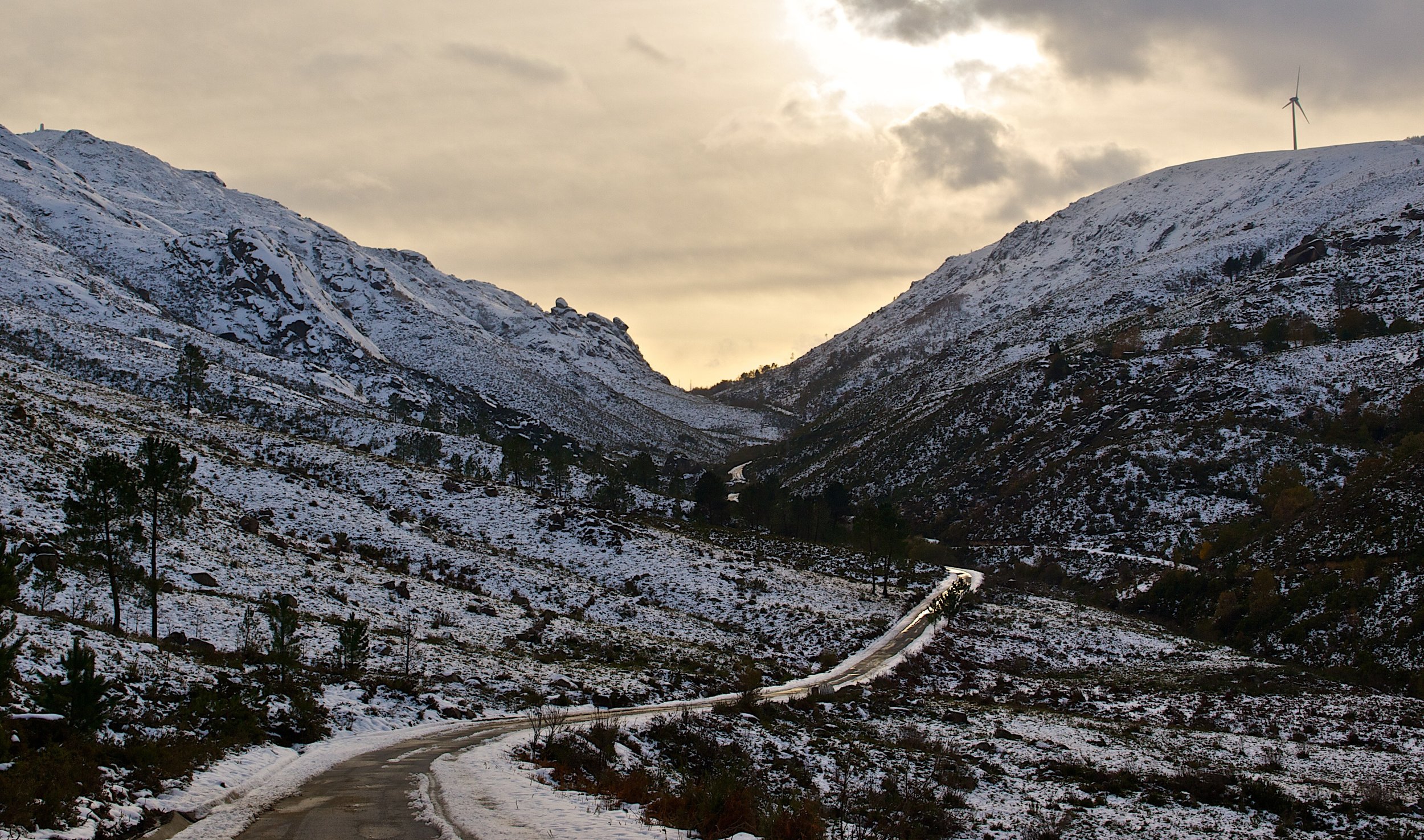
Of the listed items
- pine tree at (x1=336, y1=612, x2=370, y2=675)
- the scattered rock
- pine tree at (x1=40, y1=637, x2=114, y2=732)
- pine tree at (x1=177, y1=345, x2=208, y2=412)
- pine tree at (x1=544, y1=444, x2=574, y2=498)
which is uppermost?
the scattered rock

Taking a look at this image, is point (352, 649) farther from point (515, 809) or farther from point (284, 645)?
point (515, 809)

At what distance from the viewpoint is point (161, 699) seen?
1922 cm

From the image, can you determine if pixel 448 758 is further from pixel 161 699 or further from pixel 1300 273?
pixel 1300 273

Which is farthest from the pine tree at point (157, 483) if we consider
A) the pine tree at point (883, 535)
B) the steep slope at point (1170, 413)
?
the steep slope at point (1170, 413)

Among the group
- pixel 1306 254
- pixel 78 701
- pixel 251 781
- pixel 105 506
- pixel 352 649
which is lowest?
pixel 352 649

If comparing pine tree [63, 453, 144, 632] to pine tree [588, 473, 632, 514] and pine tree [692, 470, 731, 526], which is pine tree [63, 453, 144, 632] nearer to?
pine tree [588, 473, 632, 514]

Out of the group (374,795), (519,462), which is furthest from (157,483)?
(519,462)

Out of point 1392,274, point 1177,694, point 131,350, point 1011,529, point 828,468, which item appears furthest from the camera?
point 828,468

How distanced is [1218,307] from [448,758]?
180 m

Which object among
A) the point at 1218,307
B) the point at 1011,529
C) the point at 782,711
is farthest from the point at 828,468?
the point at 782,711

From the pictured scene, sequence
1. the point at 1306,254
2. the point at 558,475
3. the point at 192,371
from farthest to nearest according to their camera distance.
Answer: the point at 1306,254
the point at 558,475
the point at 192,371

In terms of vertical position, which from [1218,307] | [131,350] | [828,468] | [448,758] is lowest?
[448,758]

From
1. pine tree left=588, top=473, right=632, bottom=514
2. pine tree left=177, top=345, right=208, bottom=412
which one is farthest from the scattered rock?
pine tree left=177, top=345, right=208, bottom=412

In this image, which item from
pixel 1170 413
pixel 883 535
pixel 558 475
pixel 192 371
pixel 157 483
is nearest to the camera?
pixel 157 483
